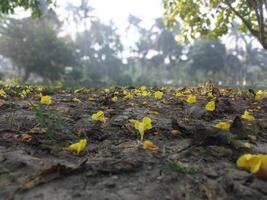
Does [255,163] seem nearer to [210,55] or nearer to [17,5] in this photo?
[17,5]

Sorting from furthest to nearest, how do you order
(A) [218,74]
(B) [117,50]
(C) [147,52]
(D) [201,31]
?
1. (C) [147,52]
2. (B) [117,50]
3. (A) [218,74]
4. (D) [201,31]

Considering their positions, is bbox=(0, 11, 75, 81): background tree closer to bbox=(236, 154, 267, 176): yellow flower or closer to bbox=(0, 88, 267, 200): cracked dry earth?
bbox=(0, 88, 267, 200): cracked dry earth

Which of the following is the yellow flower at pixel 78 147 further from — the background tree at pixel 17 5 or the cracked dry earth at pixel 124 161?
the background tree at pixel 17 5

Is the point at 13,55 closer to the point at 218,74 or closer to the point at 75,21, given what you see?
the point at 75,21

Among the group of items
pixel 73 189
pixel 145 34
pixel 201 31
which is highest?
pixel 145 34

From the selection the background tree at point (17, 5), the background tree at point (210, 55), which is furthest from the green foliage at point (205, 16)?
the background tree at point (210, 55)

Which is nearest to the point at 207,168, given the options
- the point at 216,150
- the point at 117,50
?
the point at 216,150

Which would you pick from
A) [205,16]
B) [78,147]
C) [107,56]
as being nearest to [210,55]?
[107,56]

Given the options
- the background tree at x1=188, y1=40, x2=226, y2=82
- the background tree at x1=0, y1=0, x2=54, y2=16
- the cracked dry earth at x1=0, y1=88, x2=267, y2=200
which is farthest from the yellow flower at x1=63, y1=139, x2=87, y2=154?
the background tree at x1=188, y1=40, x2=226, y2=82
